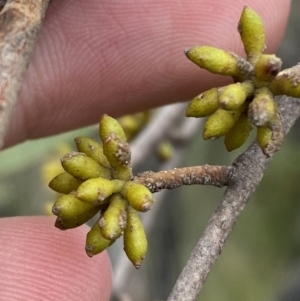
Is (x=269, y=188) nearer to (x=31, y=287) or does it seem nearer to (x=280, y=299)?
(x=280, y=299)

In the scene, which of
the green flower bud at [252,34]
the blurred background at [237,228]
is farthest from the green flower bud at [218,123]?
the blurred background at [237,228]

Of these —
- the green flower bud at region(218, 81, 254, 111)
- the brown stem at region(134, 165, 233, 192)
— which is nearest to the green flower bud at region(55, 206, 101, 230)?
the brown stem at region(134, 165, 233, 192)

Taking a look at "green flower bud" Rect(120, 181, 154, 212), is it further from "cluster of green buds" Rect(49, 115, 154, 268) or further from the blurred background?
the blurred background

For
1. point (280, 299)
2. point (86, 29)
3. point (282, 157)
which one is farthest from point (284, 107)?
point (282, 157)

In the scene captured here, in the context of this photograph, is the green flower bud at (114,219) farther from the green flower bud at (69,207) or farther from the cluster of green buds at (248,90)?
the cluster of green buds at (248,90)

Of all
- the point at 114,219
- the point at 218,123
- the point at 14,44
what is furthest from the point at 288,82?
the point at 14,44
